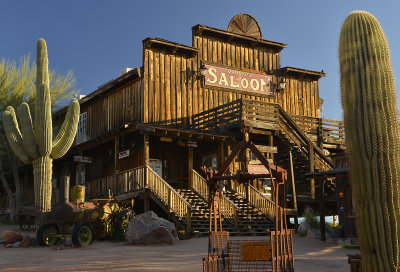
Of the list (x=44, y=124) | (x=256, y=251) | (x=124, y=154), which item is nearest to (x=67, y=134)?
(x=44, y=124)

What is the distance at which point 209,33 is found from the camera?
A: 26016 millimetres

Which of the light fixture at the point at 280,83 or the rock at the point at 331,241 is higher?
the light fixture at the point at 280,83

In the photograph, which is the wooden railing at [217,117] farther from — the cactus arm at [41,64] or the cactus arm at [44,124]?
the cactus arm at [41,64]

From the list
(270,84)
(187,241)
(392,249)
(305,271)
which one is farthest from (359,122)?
(270,84)

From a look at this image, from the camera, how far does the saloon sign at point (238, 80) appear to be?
25.8 m

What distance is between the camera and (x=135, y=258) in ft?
39.0

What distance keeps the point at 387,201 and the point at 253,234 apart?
11.7 metres

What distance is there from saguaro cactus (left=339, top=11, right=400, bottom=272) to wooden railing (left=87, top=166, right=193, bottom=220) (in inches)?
429

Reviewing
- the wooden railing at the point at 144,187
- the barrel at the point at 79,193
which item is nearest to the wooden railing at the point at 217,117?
the wooden railing at the point at 144,187

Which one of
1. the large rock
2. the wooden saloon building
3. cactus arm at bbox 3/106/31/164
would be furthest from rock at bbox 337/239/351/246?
cactus arm at bbox 3/106/31/164

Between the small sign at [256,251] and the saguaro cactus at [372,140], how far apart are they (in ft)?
5.09

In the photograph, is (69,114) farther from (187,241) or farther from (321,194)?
(321,194)

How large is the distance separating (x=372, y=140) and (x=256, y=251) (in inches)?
99.1

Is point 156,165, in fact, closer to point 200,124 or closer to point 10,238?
point 200,124
